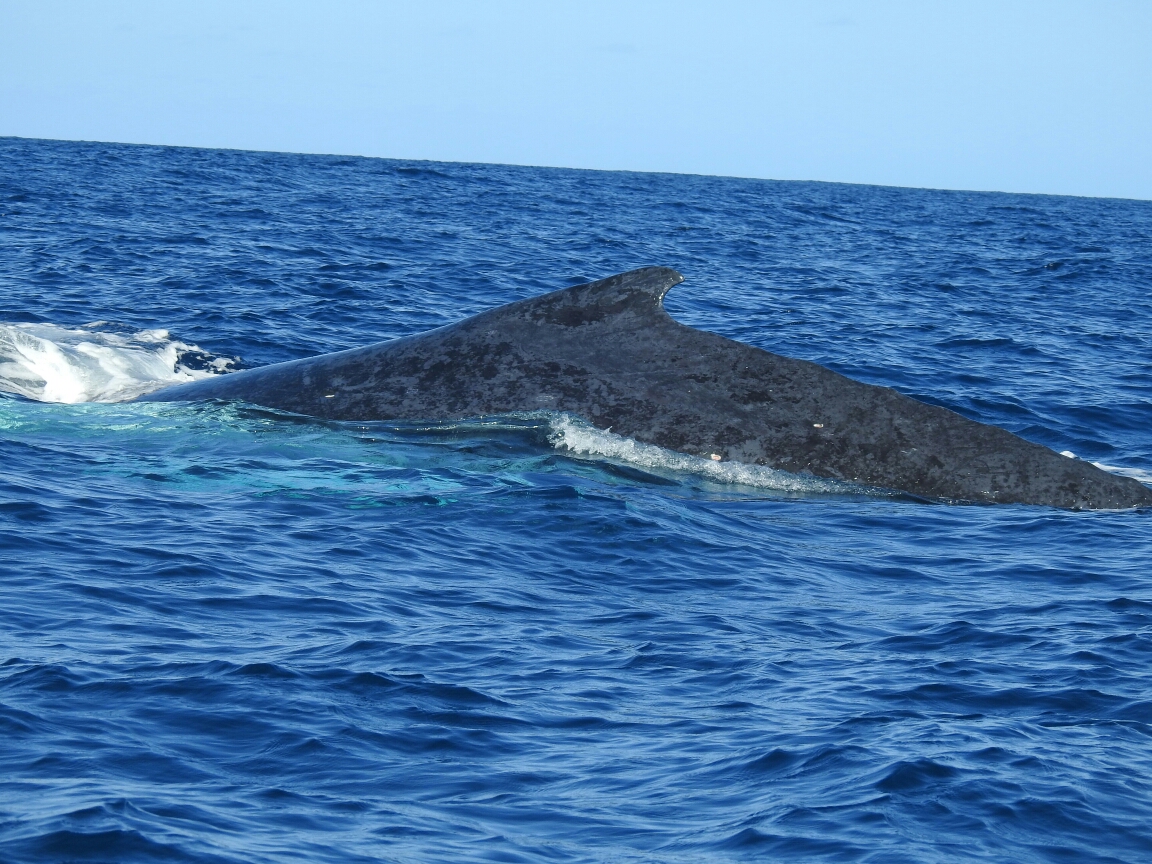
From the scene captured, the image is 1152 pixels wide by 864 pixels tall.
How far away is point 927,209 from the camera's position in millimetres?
71125

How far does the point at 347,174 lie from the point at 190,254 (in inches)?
A: 1374

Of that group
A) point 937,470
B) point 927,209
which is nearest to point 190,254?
point 937,470

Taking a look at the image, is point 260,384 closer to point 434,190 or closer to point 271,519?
point 271,519

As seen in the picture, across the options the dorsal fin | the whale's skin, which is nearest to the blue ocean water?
the whale's skin

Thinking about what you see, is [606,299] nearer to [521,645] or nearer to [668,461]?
[668,461]

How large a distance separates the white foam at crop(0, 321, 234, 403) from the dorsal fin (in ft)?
15.0

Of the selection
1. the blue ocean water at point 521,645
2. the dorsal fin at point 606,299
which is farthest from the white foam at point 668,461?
the dorsal fin at point 606,299

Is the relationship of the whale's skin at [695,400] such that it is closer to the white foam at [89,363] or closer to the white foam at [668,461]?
the white foam at [668,461]

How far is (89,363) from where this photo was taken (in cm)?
1509

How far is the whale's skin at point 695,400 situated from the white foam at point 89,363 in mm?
3404

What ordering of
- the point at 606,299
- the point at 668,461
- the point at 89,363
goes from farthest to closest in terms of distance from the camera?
the point at 89,363 → the point at 606,299 → the point at 668,461

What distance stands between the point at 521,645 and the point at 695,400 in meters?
4.12

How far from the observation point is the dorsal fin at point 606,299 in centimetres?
1110

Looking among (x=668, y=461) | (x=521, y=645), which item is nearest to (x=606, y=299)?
(x=668, y=461)
